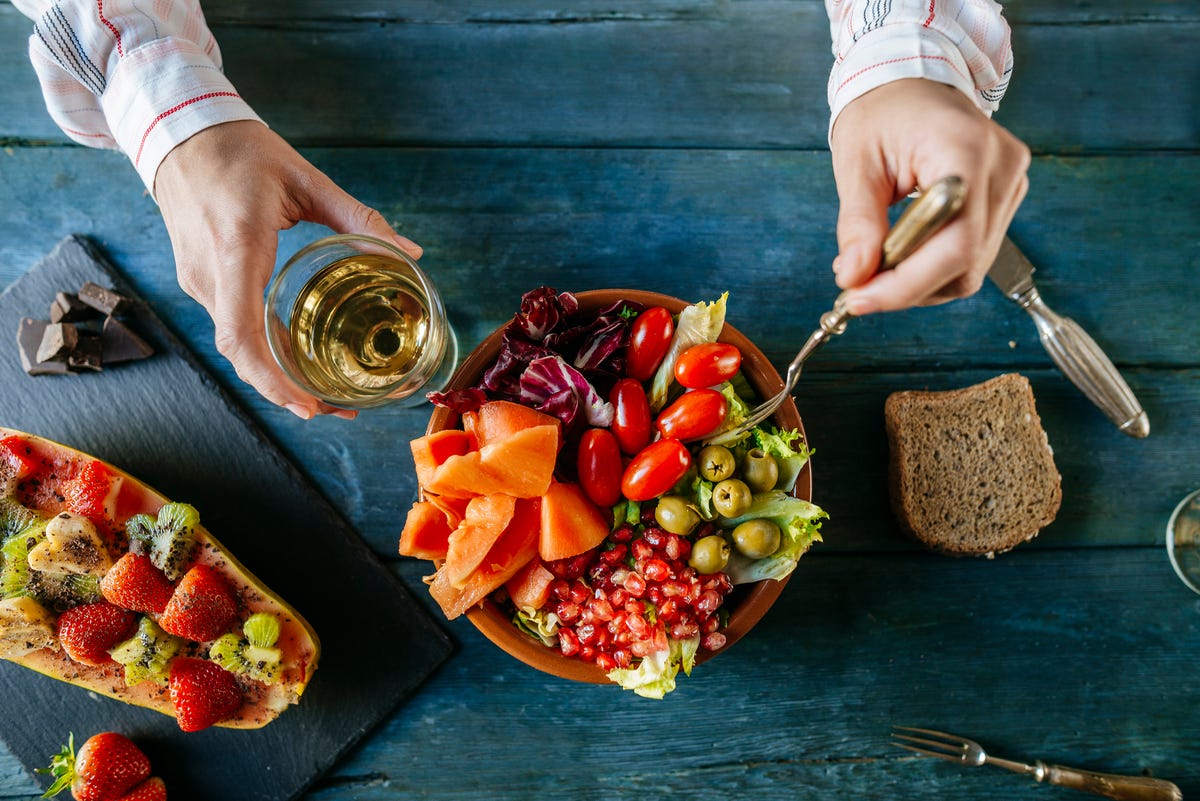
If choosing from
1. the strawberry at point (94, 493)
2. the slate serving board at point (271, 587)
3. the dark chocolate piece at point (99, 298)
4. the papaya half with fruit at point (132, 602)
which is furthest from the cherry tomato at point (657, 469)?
the dark chocolate piece at point (99, 298)

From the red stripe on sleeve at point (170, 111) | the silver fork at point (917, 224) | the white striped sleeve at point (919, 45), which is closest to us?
the silver fork at point (917, 224)

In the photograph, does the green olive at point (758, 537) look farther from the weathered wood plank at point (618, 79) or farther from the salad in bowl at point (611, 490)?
the weathered wood plank at point (618, 79)

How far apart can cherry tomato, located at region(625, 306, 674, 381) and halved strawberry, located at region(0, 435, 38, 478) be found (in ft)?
3.49

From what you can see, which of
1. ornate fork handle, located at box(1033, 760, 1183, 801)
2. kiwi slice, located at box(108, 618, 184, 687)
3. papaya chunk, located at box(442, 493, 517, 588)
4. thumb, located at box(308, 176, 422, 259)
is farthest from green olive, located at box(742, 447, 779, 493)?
kiwi slice, located at box(108, 618, 184, 687)

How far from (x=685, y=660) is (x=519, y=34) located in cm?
117

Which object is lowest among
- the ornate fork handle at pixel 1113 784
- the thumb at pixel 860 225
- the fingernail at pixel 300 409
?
the ornate fork handle at pixel 1113 784

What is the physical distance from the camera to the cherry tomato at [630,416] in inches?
44.7

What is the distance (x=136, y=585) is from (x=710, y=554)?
0.95 m

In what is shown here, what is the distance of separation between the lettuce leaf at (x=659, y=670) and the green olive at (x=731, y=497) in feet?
0.64

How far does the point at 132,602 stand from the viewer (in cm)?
131

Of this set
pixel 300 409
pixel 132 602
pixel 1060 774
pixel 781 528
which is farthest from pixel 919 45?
pixel 132 602

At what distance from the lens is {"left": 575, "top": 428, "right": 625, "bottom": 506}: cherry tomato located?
44.3 inches

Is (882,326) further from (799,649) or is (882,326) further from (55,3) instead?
(55,3)

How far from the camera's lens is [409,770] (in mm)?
1452
